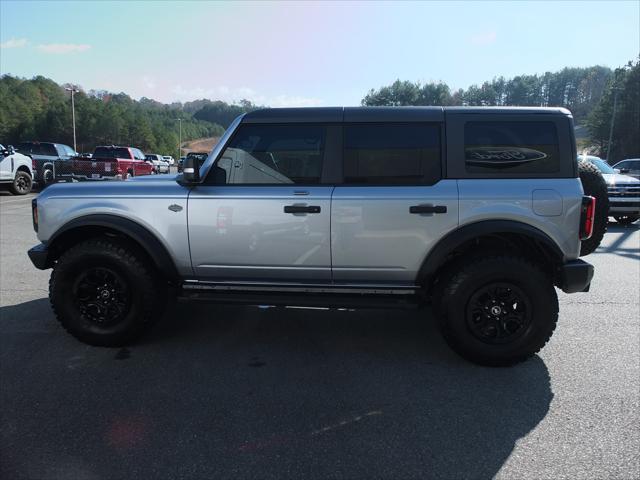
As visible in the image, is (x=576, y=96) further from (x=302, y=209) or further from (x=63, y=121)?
(x=302, y=209)

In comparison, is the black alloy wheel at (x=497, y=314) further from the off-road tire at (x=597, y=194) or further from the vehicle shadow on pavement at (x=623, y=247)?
the vehicle shadow on pavement at (x=623, y=247)

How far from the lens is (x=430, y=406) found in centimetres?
311

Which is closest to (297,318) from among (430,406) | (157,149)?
(430,406)

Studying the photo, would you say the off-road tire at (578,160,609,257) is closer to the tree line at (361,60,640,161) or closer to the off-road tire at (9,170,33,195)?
the off-road tire at (9,170,33,195)

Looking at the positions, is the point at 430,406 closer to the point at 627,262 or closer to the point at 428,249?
the point at 428,249

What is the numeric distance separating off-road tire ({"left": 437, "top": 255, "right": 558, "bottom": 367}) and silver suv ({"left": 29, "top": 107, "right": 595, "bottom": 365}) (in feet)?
0.04

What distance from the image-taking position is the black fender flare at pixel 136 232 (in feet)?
12.8

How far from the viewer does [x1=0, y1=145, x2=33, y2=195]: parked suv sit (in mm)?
15656

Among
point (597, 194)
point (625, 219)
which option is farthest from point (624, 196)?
point (597, 194)

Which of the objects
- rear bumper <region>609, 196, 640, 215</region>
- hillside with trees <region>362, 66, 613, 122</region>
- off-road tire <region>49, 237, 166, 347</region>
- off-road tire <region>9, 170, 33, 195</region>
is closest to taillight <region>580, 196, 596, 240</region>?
off-road tire <region>49, 237, 166, 347</region>

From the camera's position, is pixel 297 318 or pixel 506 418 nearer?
pixel 506 418

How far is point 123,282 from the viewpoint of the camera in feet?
13.0

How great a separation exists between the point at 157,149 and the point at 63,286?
103 meters

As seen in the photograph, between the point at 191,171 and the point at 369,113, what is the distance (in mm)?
1553
